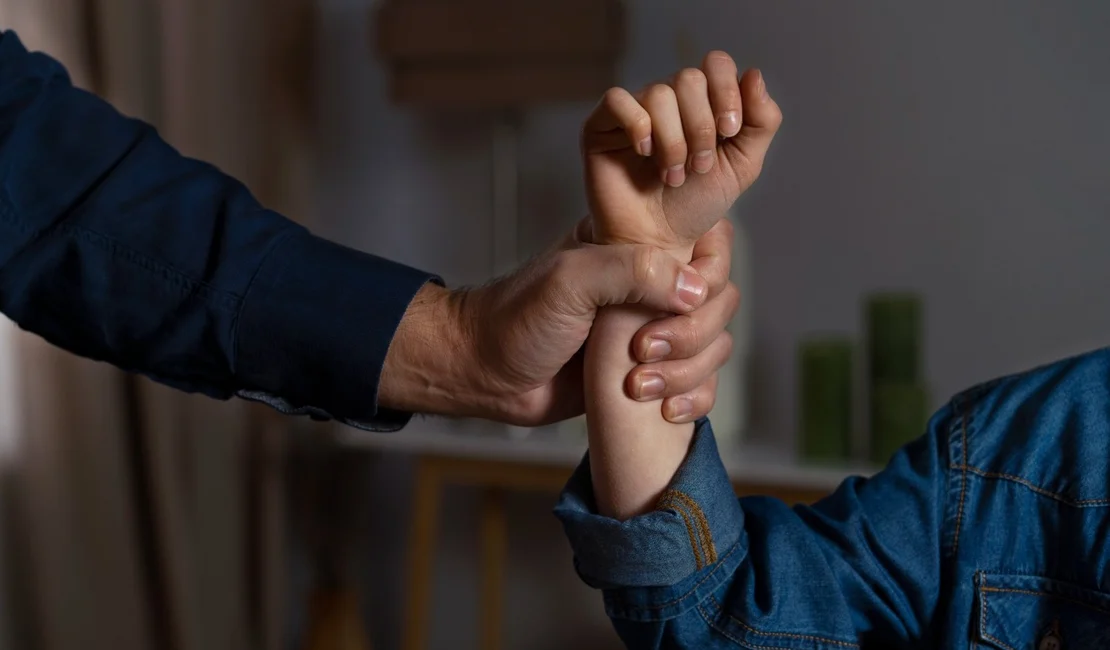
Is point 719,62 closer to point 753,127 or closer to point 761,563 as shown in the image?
point 753,127

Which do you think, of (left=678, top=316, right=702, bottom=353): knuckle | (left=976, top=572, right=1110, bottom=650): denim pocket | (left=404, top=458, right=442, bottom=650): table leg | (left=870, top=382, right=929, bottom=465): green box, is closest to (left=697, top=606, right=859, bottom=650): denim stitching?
→ (left=976, top=572, right=1110, bottom=650): denim pocket

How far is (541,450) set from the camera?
72.5 inches

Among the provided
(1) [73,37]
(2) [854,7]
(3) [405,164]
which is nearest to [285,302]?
(1) [73,37]

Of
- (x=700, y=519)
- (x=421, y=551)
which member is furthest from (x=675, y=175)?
(x=421, y=551)

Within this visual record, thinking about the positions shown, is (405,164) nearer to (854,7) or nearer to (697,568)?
(854,7)

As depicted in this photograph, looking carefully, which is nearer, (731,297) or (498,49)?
(731,297)

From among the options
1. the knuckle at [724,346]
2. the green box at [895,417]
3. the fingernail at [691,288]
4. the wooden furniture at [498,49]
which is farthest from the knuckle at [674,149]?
the wooden furniture at [498,49]

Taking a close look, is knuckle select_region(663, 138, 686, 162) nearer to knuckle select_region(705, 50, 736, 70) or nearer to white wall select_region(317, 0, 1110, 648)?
knuckle select_region(705, 50, 736, 70)

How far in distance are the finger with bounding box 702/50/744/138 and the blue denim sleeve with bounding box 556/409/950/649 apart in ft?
0.82

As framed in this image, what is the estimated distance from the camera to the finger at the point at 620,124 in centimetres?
77

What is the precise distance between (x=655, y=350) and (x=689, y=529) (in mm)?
137

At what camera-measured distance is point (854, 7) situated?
1.96 m

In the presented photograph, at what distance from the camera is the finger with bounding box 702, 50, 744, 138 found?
0.77 metres

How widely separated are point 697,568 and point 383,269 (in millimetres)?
364
